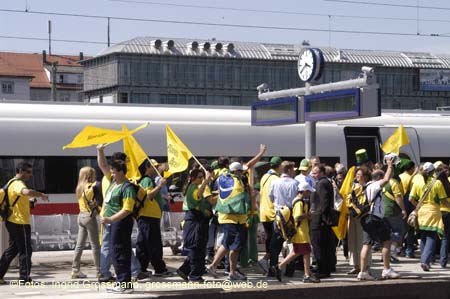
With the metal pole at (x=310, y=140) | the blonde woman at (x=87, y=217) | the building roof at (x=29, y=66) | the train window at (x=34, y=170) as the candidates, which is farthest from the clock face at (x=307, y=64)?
the building roof at (x=29, y=66)

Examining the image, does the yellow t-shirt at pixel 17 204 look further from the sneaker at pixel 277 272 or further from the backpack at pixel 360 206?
the backpack at pixel 360 206

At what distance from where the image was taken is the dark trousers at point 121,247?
39.4ft

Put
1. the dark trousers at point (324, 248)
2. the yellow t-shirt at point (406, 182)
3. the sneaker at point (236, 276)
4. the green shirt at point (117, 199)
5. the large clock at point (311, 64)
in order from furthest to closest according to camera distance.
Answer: the large clock at point (311, 64), the yellow t-shirt at point (406, 182), the dark trousers at point (324, 248), the sneaker at point (236, 276), the green shirt at point (117, 199)

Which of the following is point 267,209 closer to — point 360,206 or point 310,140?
point 360,206

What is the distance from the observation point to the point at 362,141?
2447 centimetres

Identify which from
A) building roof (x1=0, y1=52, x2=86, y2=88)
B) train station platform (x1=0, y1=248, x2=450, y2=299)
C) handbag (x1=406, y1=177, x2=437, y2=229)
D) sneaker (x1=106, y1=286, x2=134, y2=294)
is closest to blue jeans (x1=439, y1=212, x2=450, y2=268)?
train station platform (x1=0, y1=248, x2=450, y2=299)

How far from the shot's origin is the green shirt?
11.9 metres

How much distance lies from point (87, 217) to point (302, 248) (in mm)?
3033

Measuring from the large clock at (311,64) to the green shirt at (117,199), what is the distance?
750cm

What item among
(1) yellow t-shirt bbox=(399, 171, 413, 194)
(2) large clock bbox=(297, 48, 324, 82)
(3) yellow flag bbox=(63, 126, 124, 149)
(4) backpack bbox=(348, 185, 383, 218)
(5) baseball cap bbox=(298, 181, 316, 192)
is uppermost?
(2) large clock bbox=(297, 48, 324, 82)

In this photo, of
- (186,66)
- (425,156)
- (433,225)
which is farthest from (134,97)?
(433,225)

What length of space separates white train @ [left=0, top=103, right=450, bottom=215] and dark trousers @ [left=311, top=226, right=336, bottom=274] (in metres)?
7.71

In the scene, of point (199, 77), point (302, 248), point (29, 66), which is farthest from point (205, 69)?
point (302, 248)

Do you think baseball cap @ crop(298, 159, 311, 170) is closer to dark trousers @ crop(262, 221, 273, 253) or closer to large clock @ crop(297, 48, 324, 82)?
dark trousers @ crop(262, 221, 273, 253)
